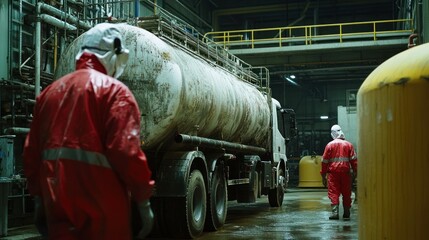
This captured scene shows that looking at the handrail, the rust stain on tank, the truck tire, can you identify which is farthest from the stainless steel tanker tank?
the handrail

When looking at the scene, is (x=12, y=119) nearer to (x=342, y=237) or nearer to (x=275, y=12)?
(x=342, y=237)

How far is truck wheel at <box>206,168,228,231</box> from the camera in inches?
358

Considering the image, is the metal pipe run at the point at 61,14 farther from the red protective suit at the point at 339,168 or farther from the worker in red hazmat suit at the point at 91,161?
the worker in red hazmat suit at the point at 91,161

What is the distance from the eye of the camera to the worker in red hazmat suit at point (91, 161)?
268cm

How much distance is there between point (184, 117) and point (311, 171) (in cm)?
1898

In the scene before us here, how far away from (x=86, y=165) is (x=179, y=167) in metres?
5.12

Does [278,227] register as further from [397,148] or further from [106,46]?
[106,46]

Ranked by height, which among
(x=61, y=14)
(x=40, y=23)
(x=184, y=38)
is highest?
(x=61, y=14)

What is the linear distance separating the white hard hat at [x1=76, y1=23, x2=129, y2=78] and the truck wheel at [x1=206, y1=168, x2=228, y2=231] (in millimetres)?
6121

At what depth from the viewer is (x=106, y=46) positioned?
3.07 meters

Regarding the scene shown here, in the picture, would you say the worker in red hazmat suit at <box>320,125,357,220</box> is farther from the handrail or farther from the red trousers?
the handrail

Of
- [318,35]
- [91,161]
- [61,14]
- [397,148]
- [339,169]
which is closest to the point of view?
[91,161]

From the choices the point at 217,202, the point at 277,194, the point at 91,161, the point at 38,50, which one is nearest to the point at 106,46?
the point at 91,161

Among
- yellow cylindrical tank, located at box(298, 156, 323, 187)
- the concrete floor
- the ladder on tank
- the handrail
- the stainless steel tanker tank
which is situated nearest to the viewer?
the stainless steel tanker tank
